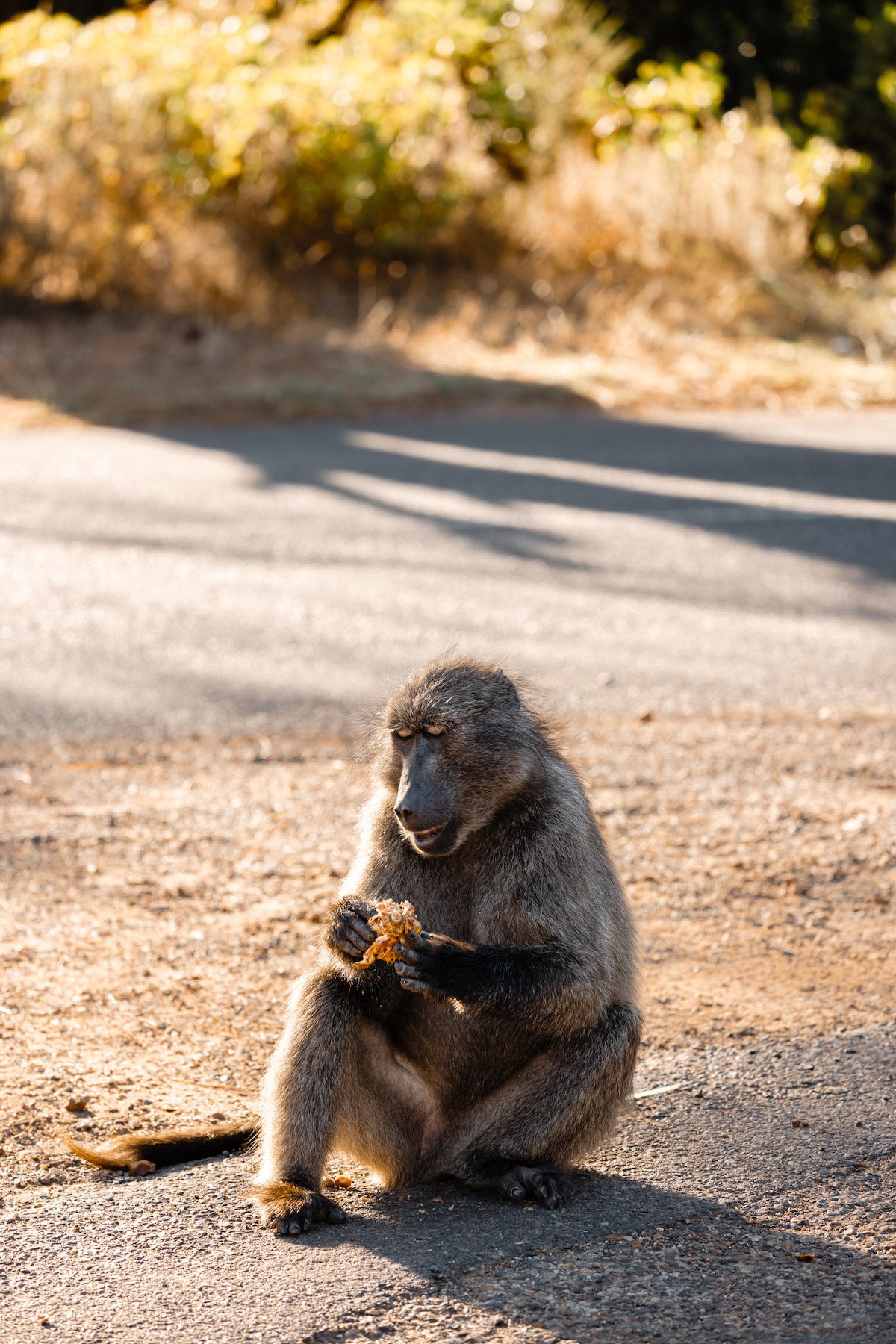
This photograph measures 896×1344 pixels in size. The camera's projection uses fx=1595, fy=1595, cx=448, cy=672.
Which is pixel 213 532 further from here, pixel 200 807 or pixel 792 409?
pixel 792 409

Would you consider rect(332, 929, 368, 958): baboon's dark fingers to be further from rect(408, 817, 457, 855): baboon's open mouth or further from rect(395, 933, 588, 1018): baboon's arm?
rect(408, 817, 457, 855): baboon's open mouth

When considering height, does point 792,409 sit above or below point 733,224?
below

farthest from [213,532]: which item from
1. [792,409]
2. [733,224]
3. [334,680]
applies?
[733,224]

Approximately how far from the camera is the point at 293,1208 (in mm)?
3451

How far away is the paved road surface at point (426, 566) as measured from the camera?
7406mm

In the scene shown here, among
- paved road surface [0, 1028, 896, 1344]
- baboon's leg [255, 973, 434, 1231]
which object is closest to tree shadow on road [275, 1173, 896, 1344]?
paved road surface [0, 1028, 896, 1344]

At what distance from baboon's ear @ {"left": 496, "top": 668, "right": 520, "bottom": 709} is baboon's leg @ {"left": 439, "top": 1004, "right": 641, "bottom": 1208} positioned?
0.83m

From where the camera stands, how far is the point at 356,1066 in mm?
3734

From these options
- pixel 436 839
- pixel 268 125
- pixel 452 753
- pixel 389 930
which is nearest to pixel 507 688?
pixel 452 753

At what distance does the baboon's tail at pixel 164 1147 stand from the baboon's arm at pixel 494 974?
0.62m

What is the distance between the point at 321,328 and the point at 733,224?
16.5 ft

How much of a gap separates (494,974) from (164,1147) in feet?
2.93

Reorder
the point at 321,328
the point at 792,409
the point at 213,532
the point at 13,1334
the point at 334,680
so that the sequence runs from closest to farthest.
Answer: the point at 13,1334 → the point at 334,680 → the point at 213,532 → the point at 792,409 → the point at 321,328

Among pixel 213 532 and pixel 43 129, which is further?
pixel 43 129
